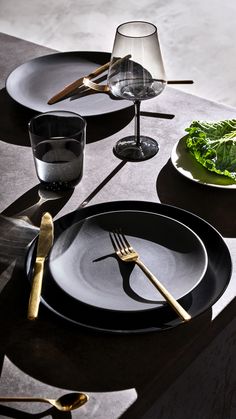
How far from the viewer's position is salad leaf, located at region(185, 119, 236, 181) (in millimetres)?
1233

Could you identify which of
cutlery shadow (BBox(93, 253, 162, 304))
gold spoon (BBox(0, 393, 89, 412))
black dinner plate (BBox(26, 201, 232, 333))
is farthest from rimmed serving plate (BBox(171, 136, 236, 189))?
gold spoon (BBox(0, 393, 89, 412))

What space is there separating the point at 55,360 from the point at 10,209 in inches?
14.7

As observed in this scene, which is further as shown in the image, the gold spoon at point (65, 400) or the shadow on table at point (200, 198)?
the shadow on table at point (200, 198)

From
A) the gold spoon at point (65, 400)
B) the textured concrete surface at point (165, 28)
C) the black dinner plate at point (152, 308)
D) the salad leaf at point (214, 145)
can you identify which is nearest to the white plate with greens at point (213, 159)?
the salad leaf at point (214, 145)

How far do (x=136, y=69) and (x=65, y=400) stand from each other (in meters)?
0.63

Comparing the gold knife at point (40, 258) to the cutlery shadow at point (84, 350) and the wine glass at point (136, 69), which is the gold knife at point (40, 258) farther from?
the wine glass at point (136, 69)

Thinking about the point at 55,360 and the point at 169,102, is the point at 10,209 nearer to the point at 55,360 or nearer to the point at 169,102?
the point at 55,360

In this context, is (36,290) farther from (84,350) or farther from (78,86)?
(78,86)

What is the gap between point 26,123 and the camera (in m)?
1.40

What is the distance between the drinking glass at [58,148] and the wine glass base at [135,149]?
0.12 metres

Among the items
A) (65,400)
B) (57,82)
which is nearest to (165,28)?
(57,82)

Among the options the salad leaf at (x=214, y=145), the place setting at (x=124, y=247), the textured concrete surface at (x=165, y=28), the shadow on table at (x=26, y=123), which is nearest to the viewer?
the place setting at (x=124, y=247)

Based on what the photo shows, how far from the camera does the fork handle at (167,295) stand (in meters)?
0.87

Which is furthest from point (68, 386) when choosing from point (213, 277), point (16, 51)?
point (16, 51)
